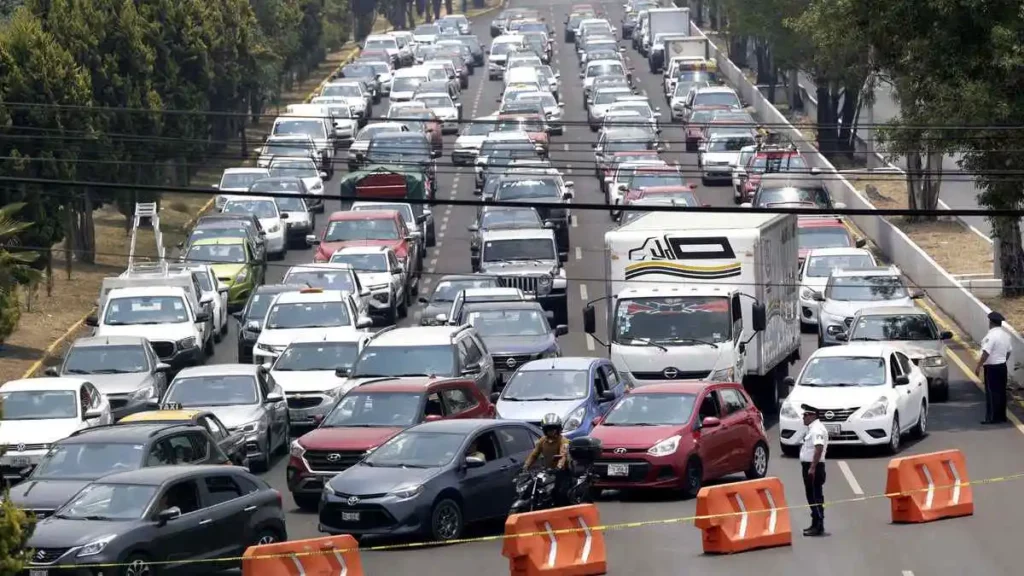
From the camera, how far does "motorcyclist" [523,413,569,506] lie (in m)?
21.0

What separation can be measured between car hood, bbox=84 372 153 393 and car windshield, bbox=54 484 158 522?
34.9 feet

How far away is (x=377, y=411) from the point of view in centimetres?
2495

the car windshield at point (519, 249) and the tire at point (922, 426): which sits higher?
the car windshield at point (519, 249)

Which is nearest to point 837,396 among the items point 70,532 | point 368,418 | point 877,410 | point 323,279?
point 877,410

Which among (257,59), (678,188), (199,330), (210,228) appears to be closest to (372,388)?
(199,330)

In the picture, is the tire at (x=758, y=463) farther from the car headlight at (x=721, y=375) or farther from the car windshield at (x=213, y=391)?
the car windshield at (x=213, y=391)

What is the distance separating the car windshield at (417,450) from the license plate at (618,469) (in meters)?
2.75

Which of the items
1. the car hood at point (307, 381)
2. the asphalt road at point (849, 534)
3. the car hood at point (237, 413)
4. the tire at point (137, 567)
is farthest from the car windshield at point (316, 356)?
the tire at point (137, 567)

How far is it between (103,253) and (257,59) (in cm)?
2004

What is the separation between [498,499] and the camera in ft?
72.2

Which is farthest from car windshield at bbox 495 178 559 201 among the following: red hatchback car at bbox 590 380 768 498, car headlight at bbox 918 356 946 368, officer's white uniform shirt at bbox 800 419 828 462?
officer's white uniform shirt at bbox 800 419 828 462

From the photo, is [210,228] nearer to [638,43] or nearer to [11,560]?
[11,560]

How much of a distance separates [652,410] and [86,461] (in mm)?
7530

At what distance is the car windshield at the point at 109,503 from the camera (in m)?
18.6
